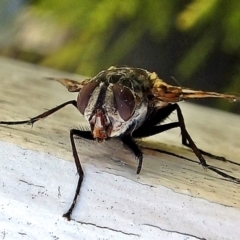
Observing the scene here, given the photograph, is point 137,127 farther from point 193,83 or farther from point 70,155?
point 193,83

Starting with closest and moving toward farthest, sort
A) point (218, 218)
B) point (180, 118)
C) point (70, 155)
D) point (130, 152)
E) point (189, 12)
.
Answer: point (218, 218) < point (70, 155) < point (130, 152) < point (180, 118) < point (189, 12)

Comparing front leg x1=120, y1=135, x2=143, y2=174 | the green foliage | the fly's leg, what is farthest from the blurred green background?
front leg x1=120, y1=135, x2=143, y2=174

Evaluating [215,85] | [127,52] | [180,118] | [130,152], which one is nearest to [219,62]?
[215,85]

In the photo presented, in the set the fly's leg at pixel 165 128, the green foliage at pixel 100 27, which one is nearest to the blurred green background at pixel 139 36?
the green foliage at pixel 100 27

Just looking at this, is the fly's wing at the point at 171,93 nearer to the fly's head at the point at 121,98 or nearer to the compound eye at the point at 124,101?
the fly's head at the point at 121,98

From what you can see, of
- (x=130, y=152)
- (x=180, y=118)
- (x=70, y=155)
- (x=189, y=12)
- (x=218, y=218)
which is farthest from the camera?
(x=189, y=12)

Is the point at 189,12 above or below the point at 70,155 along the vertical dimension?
above

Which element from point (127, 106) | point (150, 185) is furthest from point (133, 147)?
point (150, 185)
